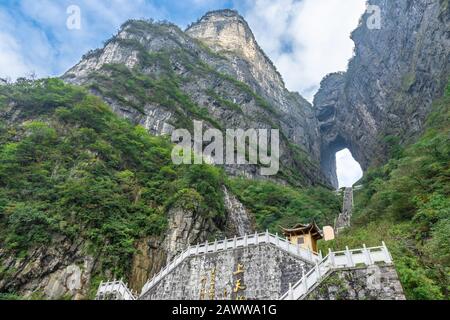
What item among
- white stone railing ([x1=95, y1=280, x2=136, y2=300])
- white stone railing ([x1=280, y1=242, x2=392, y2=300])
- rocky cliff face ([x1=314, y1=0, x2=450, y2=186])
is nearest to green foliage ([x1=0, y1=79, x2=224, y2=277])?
white stone railing ([x1=95, y1=280, x2=136, y2=300])

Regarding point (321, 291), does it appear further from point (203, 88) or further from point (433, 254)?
point (203, 88)

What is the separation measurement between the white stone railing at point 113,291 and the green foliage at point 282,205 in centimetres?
1219

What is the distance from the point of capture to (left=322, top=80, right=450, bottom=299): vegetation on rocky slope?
460 inches

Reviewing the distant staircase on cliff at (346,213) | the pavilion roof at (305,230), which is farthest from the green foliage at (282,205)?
the pavilion roof at (305,230)

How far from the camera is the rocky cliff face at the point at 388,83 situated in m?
→ 39.7

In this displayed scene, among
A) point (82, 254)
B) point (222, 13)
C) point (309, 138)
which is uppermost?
point (222, 13)

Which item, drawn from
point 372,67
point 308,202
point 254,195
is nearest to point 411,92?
point 372,67

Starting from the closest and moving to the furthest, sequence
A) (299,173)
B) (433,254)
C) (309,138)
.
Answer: (433,254) → (299,173) → (309,138)

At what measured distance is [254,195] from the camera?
32.2 m

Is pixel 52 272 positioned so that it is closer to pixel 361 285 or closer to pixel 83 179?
pixel 83 179

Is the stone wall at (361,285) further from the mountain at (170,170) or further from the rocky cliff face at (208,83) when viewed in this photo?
the rocky cliff face at (208,83)

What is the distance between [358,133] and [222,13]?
1786 inches

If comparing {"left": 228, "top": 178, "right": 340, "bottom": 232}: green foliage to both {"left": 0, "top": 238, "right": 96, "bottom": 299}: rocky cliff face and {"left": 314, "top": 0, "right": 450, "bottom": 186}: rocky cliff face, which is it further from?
{"left": 314, "top": 0, "right": 450, "bottom": 186}: rocky cliff face

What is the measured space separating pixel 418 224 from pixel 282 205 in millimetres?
15624
